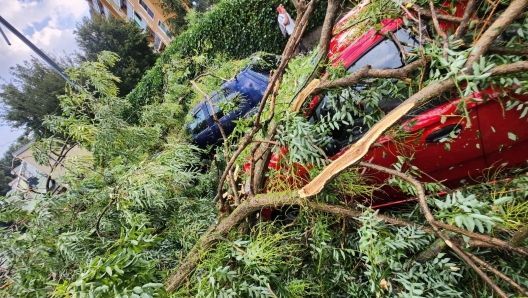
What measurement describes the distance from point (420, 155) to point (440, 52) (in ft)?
3.14

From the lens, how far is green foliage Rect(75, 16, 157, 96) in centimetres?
1521

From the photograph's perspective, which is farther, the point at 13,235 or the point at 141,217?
the point at 141,217

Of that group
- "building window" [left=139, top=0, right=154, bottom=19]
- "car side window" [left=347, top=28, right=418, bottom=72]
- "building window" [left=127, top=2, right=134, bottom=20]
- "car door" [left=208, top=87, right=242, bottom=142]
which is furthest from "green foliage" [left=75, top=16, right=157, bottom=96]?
"car side window" [left=347, top=28, right=418, bottom=72]

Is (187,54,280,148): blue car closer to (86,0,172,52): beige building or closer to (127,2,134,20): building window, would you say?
(86,0,172,52): beige building

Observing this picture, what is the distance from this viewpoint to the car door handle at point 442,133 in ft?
6.16

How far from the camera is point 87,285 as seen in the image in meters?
0.93

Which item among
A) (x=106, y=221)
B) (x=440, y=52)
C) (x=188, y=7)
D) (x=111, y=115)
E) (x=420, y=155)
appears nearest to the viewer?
(x=440, y=52)

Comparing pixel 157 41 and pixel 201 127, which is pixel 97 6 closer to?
pixel 157 41

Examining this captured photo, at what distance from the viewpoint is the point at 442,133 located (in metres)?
1.93

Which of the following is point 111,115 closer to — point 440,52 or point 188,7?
point 440,52

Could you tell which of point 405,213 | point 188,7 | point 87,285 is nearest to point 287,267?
point 405,213

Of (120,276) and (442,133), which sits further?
(442,133)

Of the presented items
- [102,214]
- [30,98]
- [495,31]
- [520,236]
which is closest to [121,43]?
[30,98]

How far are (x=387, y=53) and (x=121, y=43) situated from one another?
59.5 ft
